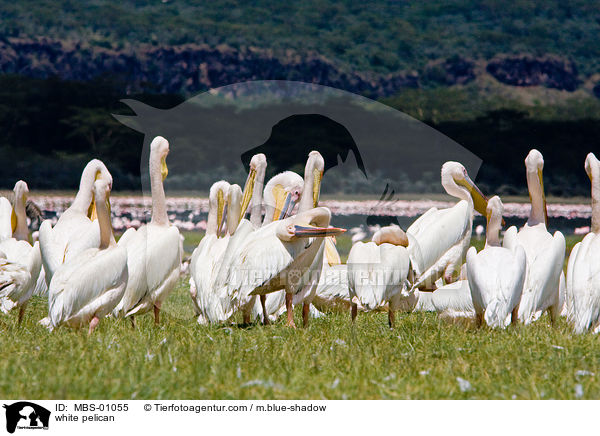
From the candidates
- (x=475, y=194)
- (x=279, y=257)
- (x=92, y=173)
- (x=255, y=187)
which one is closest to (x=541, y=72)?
(x=475, y=194)

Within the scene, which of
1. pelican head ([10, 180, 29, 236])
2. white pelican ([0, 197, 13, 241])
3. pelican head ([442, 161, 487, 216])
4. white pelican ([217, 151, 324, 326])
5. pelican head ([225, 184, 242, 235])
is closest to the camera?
white pelican ([217, 151, 324, 326])

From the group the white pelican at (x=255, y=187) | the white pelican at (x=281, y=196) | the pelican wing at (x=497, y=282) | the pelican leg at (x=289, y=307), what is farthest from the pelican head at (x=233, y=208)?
the pelican wing at (x=497, y=282)

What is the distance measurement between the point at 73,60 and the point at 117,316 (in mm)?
32414

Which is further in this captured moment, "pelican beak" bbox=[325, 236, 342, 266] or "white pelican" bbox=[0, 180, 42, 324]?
"pelican beak" bbox=[325, 236, 342, 266]

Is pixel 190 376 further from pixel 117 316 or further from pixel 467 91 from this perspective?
pixel 467 91

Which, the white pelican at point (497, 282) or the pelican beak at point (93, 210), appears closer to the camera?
the white pelican at point (497, 282)

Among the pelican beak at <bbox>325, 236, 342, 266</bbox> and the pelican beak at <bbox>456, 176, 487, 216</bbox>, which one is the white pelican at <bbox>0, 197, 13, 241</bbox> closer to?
the pelican beak at <bbox>325, 236, 342, 266</bbox>

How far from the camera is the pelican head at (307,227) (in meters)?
6.52

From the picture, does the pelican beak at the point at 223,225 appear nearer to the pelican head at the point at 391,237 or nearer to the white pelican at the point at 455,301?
the pelican head at the point at 391,237

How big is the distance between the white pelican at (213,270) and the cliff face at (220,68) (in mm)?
27284

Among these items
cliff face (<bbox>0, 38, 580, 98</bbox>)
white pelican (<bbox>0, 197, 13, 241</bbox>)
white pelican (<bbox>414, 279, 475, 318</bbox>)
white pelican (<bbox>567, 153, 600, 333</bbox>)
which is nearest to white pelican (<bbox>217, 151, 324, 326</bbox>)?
white pelican (<bbox>414, 279, 475, 318</bbox>)

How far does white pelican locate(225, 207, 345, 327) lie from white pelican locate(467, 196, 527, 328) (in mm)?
1102

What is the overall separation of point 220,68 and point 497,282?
103 feet

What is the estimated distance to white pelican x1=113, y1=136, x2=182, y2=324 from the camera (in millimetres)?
7078
